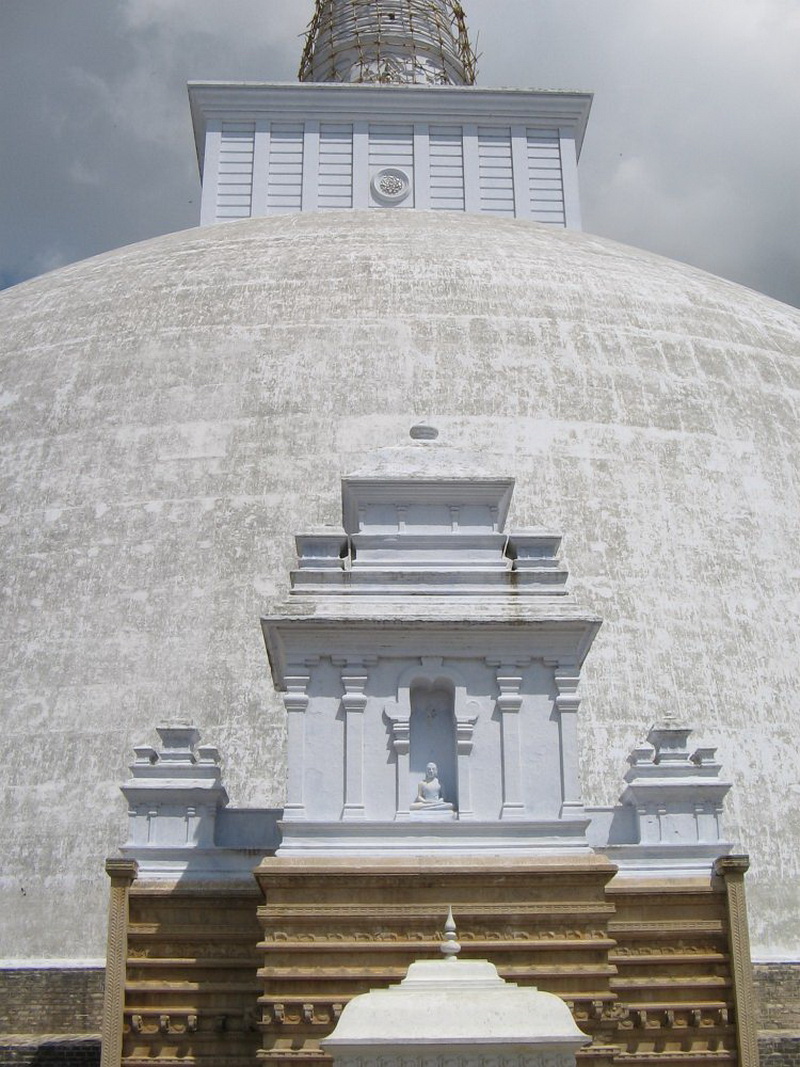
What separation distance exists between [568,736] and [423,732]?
1199mm

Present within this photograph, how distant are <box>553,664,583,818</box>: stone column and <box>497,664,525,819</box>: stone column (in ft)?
1.07

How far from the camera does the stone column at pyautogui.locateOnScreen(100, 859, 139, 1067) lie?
10133mm

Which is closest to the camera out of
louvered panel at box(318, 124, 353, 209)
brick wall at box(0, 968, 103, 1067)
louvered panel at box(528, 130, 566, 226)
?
brick wall at box(0, 968, 103, 1067)

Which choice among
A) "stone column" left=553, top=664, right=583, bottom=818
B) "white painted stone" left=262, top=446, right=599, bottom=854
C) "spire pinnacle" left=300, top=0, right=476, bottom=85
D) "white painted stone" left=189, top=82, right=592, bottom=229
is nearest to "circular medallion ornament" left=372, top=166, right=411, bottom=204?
"white painted stone" left=189, top=82, right=592, bottom=229

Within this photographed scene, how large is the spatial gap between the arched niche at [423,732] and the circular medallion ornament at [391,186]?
15792 millimetres

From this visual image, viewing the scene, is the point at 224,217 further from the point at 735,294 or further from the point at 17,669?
the point at 17,669

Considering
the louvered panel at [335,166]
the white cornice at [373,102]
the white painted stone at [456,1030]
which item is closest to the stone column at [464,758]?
the white painted stone at [456,1030]

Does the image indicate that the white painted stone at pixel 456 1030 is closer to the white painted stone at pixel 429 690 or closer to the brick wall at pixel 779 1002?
the white painted stone at pixel 429 690

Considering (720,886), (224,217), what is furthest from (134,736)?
(224,217)

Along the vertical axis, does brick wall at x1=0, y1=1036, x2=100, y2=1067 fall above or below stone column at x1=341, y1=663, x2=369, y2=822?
below

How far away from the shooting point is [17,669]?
14305mm

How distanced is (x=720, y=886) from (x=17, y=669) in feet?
26.1

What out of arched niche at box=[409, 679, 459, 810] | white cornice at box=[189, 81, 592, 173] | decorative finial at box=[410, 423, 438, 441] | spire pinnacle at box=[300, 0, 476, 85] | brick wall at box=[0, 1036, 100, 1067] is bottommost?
brick wall at box=[0, 1036, 100, 1067]

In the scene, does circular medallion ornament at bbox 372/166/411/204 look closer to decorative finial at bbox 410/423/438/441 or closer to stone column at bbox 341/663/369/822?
decorative finial at bbox 410/423/438/441
